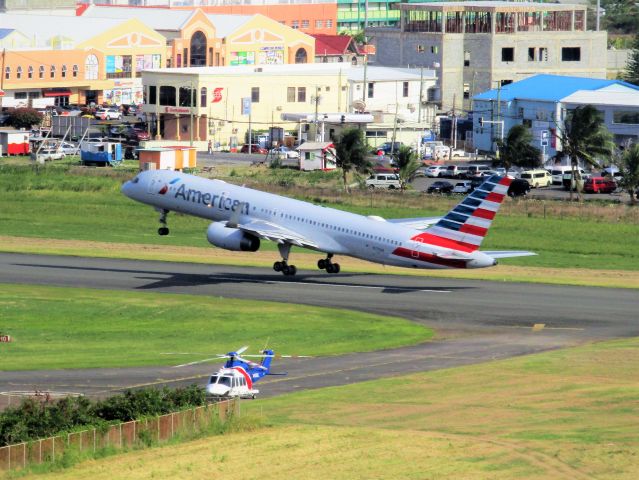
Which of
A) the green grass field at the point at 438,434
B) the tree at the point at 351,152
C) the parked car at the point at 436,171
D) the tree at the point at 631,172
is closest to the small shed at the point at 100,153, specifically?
the tree at the point at 351,152

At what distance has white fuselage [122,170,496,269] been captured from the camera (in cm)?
8731

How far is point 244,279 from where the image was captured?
313 feet

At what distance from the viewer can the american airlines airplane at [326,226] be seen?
84.6 metres

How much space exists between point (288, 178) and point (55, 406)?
99999mm

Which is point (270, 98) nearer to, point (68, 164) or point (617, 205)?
Result: point (68, 164)

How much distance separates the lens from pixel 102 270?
320ft

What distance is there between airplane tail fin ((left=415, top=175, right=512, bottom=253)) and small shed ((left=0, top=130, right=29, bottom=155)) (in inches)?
3557

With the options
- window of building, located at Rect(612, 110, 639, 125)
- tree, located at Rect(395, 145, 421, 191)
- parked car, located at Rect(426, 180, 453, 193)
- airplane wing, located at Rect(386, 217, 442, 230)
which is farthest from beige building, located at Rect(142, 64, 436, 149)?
airplane wing, located at Rect(386, 217, 442, 230)

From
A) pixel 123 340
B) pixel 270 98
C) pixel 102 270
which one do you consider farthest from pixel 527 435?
pixel 270 98

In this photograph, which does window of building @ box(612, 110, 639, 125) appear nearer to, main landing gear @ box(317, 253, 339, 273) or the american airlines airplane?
the american airlines airplane

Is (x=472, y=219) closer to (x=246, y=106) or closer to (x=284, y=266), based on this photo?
(x=284, y=266)

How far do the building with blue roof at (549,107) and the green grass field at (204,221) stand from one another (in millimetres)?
41419

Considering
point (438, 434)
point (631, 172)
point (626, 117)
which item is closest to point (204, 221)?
point (631, 172)

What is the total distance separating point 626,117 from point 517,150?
26831mm
